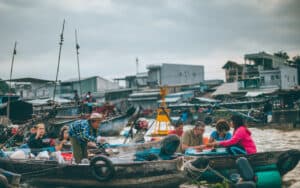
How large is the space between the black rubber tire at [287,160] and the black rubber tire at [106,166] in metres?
3.68

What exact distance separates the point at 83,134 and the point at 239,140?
10.9ft

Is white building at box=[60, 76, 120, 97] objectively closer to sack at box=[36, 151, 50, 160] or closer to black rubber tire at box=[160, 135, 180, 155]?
sack at box=[36, 151, 50, 160]

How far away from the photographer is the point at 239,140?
7992 millimetres

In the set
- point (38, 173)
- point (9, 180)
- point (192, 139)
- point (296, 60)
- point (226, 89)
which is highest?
point (296, 60)

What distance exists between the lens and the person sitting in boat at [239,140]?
7828 millimetres

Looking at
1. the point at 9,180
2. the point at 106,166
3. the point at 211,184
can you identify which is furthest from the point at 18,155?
the point at 211,184

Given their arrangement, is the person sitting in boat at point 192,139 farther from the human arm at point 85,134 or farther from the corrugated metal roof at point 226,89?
the corrugated metal roof at point 226,89

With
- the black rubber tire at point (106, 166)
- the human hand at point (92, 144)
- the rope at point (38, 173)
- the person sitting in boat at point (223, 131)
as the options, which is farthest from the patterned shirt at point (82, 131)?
the person sitting in boat at point (223, 131)

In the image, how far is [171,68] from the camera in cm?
5041

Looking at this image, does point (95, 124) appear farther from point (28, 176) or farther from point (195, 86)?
point (195, 86)

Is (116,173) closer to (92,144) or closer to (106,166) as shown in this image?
(106,166)

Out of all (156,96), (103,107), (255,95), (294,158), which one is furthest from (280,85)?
(294,158)

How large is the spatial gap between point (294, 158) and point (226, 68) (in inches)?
1579

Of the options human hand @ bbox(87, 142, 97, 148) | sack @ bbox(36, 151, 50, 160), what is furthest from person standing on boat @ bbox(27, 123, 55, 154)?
human hand @ bbox(87, 142, 97, 148)
